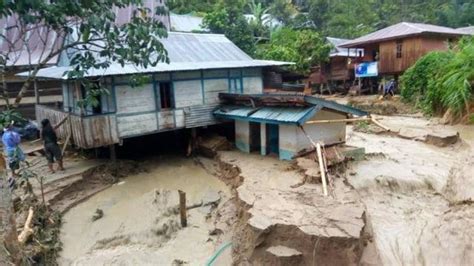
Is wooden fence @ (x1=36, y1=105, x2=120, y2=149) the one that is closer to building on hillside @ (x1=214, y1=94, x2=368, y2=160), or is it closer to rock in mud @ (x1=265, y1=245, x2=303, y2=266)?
building on hillside @ (x1=214, y1=94, x2=368, y2=160)

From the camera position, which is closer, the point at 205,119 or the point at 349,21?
the point at 205,119

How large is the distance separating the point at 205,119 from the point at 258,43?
20420 millimetres

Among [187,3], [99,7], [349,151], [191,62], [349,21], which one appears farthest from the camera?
[349,21]

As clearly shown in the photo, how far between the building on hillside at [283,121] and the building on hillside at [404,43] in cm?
1439

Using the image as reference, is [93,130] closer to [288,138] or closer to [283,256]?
[288,138]

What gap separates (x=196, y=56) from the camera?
51.8ft

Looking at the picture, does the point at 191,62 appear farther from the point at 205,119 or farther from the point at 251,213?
the point at 251,213

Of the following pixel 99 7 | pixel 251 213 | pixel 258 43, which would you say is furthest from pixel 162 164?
pixel 258 43

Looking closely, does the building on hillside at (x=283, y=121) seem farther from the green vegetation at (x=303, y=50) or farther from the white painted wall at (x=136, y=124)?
the green vegetation at (x=303, y=50)

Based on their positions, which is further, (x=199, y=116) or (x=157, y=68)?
(x=199, y=116)

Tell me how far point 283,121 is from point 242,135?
10.6 feet

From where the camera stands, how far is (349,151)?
42.7ft

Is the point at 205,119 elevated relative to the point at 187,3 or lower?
lower

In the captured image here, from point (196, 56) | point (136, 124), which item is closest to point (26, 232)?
point (136, 124)
